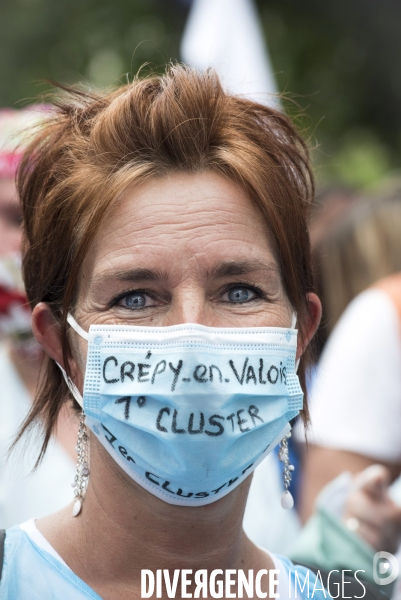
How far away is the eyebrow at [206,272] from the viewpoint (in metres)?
2.32

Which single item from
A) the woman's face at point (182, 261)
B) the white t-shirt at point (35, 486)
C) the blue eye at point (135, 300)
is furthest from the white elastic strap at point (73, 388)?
the white t-shirt at point (35, 486)

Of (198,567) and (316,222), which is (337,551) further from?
(316,222)

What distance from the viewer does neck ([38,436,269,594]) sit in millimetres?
2350

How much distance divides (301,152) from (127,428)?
108 cm

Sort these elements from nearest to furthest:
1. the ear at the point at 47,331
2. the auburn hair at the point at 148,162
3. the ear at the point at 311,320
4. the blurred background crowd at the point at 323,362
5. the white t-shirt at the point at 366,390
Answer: the auburn hair at the point at 148,162, the ear at the point at 47,331, the ear at the point at 311,320, the blurred background crowd at the point at 323,362, the white t-shirt at the point at 366,390

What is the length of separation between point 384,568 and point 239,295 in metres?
1.35

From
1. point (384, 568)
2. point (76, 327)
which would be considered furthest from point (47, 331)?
point (384, 568)

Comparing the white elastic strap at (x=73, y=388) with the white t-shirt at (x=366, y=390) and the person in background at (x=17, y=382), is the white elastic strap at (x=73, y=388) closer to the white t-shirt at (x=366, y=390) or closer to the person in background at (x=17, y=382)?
the person in background at (x=17, y=382)

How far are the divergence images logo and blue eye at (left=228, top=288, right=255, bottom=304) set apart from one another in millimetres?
1308

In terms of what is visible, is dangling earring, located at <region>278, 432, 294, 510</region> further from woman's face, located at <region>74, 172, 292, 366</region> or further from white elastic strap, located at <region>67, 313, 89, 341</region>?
white elastic strap, located at <region>67, 313, 89, 341</region>

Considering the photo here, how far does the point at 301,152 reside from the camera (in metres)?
2.76

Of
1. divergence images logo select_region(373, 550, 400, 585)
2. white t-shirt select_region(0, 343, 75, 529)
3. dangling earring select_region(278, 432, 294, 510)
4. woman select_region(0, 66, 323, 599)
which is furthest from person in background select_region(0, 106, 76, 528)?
divergence images logo select_region(373, 550, 400, 585)

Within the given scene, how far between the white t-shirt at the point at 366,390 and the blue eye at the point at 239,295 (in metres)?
1.50

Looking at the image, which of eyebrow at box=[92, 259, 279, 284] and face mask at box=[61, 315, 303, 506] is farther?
eyebrow at box=[92, 259, 279, 284]
